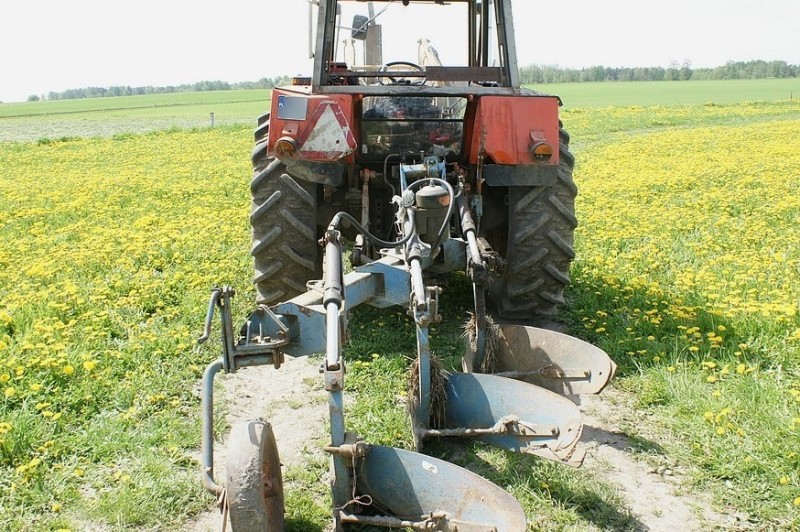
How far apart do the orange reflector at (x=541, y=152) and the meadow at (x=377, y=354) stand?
1.21 m

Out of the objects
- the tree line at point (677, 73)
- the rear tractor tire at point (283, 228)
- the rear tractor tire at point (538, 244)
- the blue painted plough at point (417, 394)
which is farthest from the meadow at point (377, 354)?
the tree line at point (677, 73)

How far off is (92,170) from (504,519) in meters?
14.9

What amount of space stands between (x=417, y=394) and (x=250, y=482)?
1.09 meters

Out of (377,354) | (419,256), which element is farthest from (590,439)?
(377,354)

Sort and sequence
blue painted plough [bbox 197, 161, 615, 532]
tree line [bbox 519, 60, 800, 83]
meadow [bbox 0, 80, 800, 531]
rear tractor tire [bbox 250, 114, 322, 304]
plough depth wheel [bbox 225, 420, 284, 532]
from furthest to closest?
1. tree line [bbox 519, 60, 800, 83]
2. rear tractor tire [bbox 250, 114, 322, 304]
3. meadow [bbox 0, 80, 800, 531]
4. blue painted plough [bbox 197, 161, 615, 532]
5. plough depth wheel [bbox 225, 420, 284, 532]

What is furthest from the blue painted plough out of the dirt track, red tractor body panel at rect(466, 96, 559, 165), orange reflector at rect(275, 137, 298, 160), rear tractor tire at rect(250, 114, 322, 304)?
rear tractor tire at rect(250, 114, 322, 304)

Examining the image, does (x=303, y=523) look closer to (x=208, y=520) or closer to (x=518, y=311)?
(x=208, y=520)

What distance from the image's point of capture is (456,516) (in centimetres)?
275

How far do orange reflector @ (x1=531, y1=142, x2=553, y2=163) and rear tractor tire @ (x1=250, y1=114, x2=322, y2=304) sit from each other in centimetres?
139

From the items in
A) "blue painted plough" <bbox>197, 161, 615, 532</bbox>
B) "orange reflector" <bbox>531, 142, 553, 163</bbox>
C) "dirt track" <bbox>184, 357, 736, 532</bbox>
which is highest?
"orange reflector" <bbox>531, 142, 553, 163</bbox>

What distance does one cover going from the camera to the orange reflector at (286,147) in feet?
14.8

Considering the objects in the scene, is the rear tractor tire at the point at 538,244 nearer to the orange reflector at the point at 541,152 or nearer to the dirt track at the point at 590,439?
the orange reflector at the point at 541,152

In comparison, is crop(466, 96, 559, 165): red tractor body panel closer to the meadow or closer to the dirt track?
the meadow

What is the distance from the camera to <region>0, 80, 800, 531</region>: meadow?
10.6 ft
